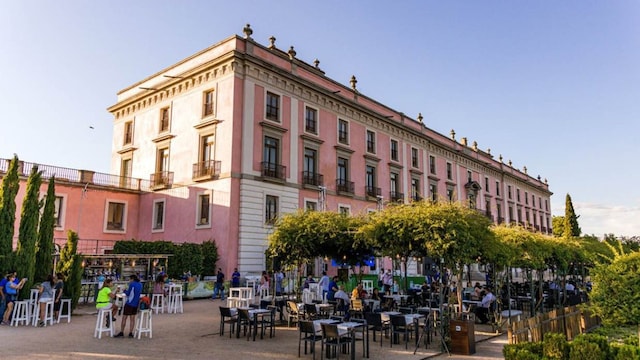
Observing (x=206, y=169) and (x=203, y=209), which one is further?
(x=203, y=209)

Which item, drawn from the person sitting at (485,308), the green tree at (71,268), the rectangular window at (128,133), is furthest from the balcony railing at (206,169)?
the person sitting at (485,308)

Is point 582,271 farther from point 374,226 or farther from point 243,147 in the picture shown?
point 243,147

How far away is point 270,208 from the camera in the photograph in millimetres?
25016

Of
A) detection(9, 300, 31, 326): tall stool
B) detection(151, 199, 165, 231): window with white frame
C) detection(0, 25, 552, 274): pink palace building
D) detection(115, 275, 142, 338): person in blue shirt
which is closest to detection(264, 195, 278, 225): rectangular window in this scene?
detection(0, 25, 552, 274): pink palace building

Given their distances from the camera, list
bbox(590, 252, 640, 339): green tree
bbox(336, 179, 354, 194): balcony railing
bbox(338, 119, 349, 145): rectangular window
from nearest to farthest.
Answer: bbox(590, 252, 640, 339): green tree, bbox(336, 179, 354, 194): balcony railing, bbox(338, 119, 349, 145): rectangular window

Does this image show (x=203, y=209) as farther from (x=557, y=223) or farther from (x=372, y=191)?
(x=557, y=223)

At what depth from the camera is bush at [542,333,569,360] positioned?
695 centimetres

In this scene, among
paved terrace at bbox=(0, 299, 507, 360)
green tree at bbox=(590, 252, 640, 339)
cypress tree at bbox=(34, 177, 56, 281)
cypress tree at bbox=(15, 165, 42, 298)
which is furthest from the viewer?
cypress tree at bbox=(34, 177, 56, 281)

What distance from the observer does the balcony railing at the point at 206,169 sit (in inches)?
948

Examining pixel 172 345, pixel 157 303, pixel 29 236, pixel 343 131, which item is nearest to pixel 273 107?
pixel 343 131

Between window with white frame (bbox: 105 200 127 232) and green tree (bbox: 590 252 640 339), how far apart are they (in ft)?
82.6

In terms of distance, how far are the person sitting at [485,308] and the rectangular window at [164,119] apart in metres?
20.6

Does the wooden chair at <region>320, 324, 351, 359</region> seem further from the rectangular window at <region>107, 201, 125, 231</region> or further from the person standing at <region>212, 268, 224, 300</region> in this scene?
the rectangular window at <region>107, 201, 125, 231</region>

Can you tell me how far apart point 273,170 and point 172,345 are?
15373 millimetres
